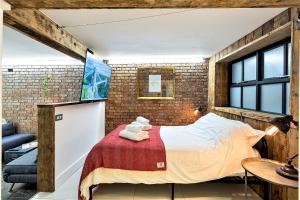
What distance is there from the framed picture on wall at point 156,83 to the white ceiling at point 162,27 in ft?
3.40

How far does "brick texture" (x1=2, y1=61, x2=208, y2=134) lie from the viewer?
5660 millimetres

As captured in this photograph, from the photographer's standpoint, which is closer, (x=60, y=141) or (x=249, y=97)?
(x=60, y=141)

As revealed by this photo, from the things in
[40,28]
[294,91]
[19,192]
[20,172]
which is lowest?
[19,192]

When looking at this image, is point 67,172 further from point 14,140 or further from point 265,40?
point 265,40

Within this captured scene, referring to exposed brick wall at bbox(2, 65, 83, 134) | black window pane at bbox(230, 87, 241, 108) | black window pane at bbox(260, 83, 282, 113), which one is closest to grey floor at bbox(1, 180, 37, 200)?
exposed brick wall at bbox(2, 65, 83, 134)

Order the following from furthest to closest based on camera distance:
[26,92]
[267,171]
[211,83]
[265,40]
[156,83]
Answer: [26,92]
[156,83]
[211,83]
[265,40]
[267,171]

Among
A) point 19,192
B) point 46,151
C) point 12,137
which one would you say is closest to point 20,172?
point 19,192

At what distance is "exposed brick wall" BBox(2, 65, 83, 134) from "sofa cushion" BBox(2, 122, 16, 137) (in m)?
0.20

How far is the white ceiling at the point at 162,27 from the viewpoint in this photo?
8.51 ft

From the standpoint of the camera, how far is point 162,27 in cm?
310

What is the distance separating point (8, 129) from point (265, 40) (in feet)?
18.9

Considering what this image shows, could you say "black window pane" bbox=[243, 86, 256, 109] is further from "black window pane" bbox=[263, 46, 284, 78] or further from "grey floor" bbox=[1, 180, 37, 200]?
"grey floor" bbox=[1, 180, 37, 200]

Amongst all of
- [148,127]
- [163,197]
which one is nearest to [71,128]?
[148,127]

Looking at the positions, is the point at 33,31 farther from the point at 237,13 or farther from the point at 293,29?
the point at 293,29
